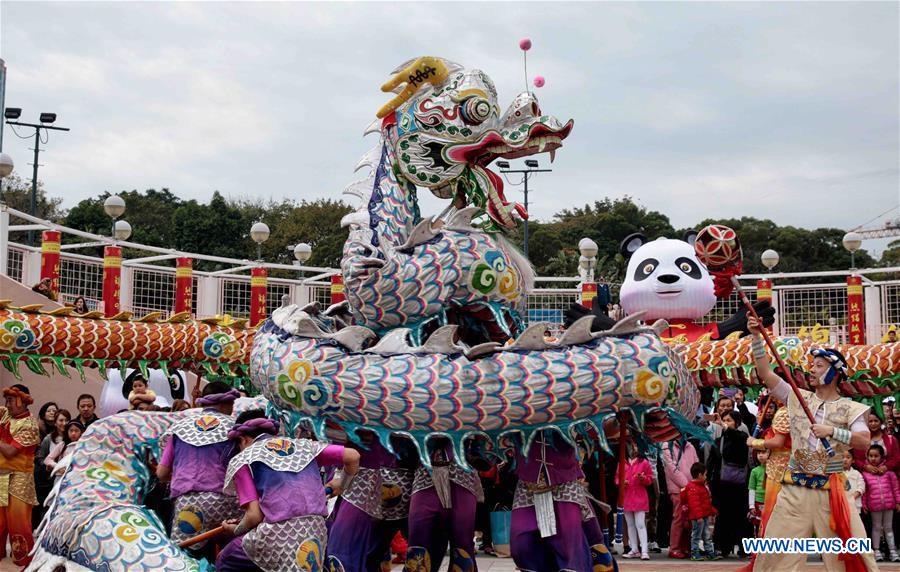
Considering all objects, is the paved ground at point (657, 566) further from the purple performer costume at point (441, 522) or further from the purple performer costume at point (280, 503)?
the purple performer costume at point (280, 503)

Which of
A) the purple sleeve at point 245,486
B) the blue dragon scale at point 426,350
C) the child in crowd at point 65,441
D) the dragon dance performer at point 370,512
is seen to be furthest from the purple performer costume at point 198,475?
the child in crowd at point 65,441

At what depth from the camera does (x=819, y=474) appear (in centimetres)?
700

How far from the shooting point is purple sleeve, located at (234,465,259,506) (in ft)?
17.4

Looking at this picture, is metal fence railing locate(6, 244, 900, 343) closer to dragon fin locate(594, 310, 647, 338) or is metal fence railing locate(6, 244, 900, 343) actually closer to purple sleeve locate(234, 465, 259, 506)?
dragon fin locate(594, 310, 647, 338)

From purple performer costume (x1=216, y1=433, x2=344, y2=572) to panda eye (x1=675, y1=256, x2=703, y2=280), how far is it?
6.60m

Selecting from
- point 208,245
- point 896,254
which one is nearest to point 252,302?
point 208,245

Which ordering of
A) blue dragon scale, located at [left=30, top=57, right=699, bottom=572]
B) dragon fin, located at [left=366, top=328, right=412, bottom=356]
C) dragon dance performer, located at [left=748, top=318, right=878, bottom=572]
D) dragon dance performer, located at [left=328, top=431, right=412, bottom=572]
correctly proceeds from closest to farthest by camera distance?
blue dragon scale, located at [left=30, top=57, right=699, bottom=572] → dragon fin, located at [left=366, top=328, right=412, bottom=356] → dragon dance performer, located at [left=328, top=431, right=412, bottom=572] → dragon dance performer, located at [left=748, top=318, right=878, bottom=572]

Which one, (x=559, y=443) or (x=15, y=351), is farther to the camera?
(x=15, y=351)

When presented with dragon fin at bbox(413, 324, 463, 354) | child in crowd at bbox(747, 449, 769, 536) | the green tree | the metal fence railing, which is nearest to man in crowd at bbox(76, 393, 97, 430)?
the metal fence railing

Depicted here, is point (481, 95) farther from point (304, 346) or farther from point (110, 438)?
point (110, 438)

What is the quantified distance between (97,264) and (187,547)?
9586mm

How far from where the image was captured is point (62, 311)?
9430mm

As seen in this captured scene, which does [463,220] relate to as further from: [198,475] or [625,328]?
[198,475]

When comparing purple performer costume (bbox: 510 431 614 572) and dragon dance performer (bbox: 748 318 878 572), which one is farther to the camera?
dragon dance performer (bbox: 748 318 878 572)
